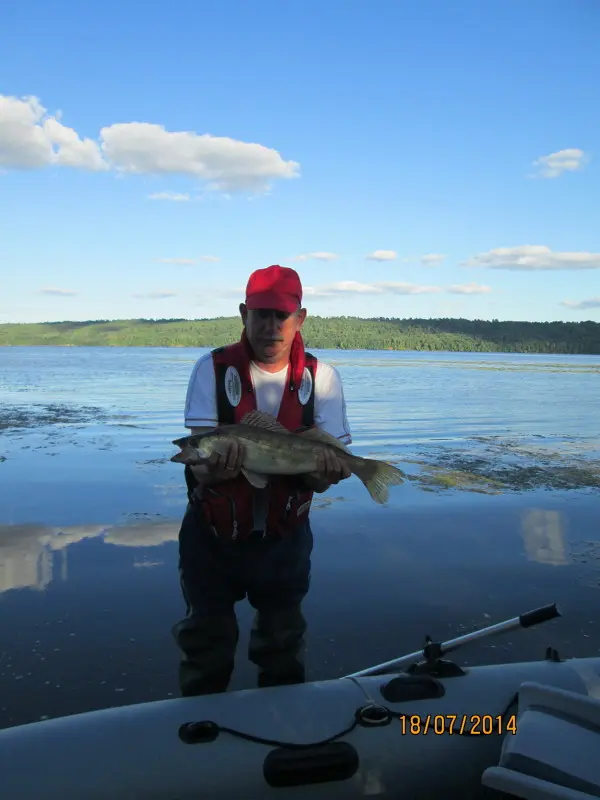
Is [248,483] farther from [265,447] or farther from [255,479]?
[265,447]

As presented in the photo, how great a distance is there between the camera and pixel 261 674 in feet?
11.7

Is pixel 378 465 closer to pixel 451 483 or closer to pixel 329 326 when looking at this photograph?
pixel 451 483

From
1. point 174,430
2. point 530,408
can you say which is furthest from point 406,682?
point 530,408

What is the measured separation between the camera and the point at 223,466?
3143mm

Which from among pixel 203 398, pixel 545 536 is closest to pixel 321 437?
pixel 203 398

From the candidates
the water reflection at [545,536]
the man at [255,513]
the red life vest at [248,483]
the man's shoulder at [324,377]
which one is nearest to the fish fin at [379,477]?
the man at [255,513]

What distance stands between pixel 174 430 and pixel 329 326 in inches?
5960

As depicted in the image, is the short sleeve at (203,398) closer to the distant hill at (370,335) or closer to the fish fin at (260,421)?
the fish fin at (260,421)

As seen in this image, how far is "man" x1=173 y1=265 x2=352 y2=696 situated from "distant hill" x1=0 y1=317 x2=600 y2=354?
122512 millimetres

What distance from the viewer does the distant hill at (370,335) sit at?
140m

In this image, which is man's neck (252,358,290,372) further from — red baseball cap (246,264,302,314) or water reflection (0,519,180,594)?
water reflection (0,519,180,594)

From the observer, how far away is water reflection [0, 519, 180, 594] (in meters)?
6.45

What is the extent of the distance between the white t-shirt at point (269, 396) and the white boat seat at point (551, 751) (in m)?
1.49

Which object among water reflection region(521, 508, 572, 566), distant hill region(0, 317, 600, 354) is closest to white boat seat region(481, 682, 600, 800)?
water reflection region(521, 508, 572, 566)
